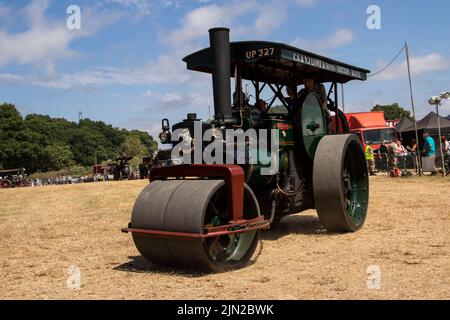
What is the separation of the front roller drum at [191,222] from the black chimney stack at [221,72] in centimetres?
109

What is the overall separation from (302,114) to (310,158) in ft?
2.07

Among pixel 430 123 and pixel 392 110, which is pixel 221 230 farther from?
pixel 392 110

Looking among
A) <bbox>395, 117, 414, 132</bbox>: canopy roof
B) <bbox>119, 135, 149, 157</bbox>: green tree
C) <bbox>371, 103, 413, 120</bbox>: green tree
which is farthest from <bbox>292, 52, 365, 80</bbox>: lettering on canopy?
<bbox>119, 135, 149, 157</bbox>: green tree

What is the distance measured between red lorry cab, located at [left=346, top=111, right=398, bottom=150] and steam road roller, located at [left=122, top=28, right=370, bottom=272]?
1501cm

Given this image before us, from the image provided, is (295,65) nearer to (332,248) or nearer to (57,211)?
(332,248)

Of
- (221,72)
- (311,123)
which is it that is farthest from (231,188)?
(311,123)

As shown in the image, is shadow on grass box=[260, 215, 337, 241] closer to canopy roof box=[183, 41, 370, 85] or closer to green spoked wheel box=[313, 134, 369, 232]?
green spoked wheel box=[313, 134, 369, 232]

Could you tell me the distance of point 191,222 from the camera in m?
4.41

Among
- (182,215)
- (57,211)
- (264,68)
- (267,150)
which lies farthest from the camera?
(57,211)

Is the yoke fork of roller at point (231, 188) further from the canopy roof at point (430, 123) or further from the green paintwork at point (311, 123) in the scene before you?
the canopy roof at point (430, 123)

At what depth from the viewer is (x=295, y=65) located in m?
7.20

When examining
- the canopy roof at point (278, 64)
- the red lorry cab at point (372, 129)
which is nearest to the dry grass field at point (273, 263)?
the canopy roof at point (278, 64)

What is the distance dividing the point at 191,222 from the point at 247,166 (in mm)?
1499

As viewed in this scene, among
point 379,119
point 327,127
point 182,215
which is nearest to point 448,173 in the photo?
point 379,119
